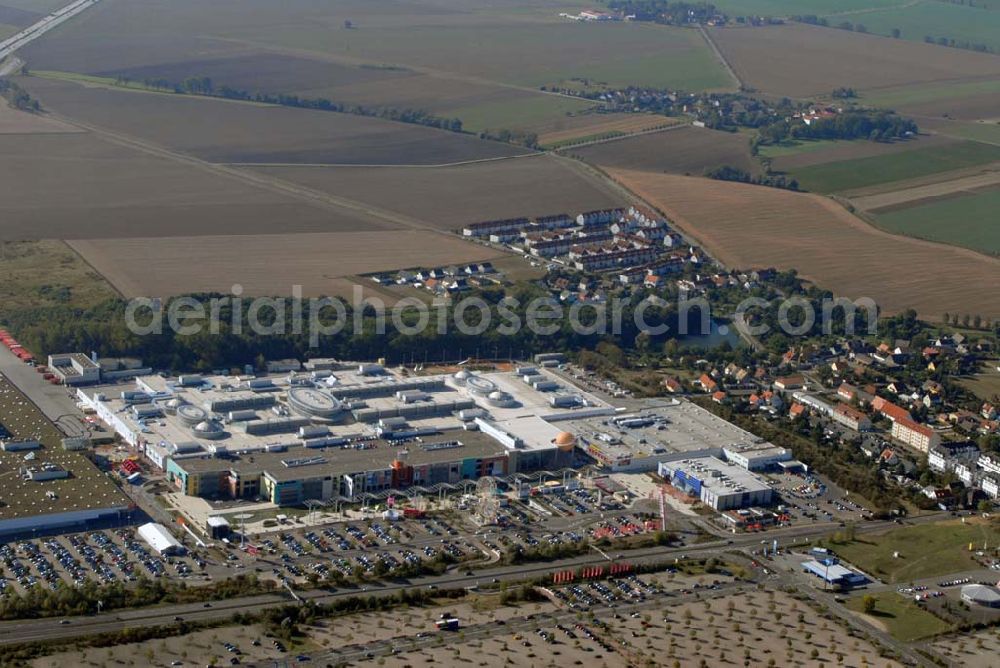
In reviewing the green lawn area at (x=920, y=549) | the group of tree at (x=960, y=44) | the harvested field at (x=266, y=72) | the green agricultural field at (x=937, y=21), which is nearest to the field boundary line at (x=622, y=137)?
the harvested field at (x=266, y=72)

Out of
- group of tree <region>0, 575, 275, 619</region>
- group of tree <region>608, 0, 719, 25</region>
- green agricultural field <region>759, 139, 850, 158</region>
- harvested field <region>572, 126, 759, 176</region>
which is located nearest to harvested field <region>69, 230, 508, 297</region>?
harvested field <region>572, 126, 759, 176</region>

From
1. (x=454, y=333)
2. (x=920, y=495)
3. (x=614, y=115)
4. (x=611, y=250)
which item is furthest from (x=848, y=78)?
(x=920, y=495)

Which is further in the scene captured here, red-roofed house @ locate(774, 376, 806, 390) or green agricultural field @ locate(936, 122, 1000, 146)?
green agricultural field @ locate(936, 122, 1000, 146)

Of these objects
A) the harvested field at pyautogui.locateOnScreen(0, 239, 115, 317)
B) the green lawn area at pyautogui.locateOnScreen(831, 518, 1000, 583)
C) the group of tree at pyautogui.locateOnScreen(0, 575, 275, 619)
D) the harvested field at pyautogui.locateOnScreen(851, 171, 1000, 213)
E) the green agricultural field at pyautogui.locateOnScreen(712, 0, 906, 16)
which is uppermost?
the green agricultural field at pyautogui.locateOnScreen(712, 0, 906, 16)

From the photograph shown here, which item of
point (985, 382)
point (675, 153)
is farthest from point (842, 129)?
point (985, 382)

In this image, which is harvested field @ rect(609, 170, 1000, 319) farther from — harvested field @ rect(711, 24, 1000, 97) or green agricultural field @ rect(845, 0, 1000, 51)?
green agricultural field @ rect(845, 0, 1000, 51)

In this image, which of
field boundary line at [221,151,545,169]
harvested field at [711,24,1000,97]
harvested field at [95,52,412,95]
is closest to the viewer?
field boundary line at [221,151,545,169]
